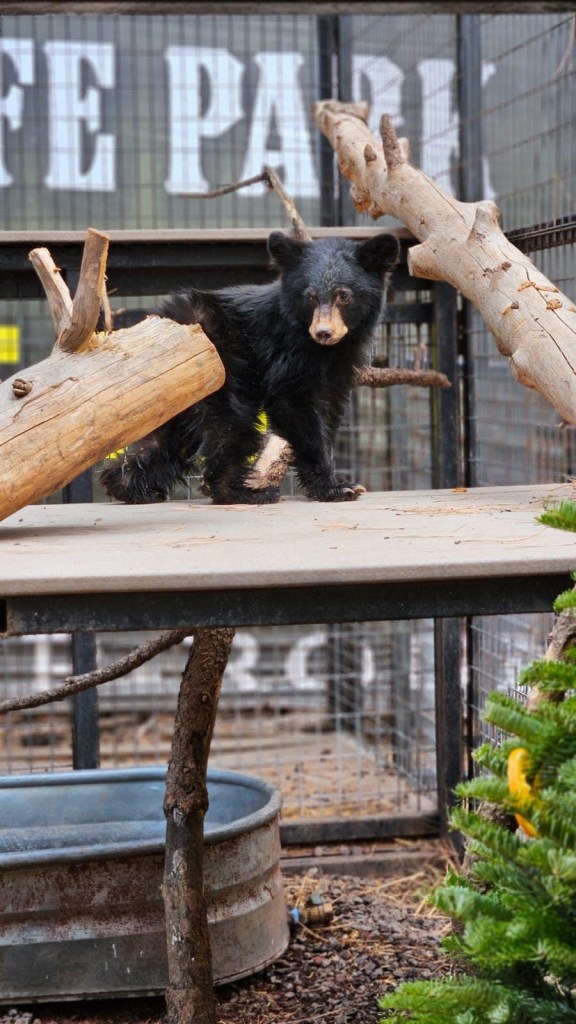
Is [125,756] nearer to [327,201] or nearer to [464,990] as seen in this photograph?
[327,201]

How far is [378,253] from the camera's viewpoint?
3.72 meters

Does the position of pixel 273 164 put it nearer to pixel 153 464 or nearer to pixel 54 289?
pixel 153 464

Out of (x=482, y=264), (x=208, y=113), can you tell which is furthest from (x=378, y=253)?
(x=208, y=113)

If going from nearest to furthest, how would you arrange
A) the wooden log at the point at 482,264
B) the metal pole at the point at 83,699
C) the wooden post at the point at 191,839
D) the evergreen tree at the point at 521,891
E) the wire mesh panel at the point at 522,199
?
the evergreen tree at the point at 521,891 → the wooden post at the point at 191,839 → the wooden log at the point at 482,264 → the metal pole at the point at 83,699 → the wire mesh panel at the point at 522,199

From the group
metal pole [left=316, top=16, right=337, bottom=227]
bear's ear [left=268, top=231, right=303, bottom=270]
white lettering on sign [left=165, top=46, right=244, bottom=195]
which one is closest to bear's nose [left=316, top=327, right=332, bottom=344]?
bear's ear [left=268, top=231, right=303, bottom=270]

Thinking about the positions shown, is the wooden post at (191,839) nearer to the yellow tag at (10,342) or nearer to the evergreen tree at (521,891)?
the evergreen tree at (521,891)

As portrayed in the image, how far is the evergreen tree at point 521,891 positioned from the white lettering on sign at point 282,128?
4.73 m

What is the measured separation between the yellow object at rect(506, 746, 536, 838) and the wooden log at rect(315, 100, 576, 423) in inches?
50.9

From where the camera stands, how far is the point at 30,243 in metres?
3.82

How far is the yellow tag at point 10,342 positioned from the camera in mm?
6070

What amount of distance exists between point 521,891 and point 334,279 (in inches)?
94.5

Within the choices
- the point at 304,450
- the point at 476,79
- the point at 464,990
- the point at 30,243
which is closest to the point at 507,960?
the point at 464,990

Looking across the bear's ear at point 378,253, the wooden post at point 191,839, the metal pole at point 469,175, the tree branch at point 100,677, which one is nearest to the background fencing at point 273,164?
the metal pole at point 469,175

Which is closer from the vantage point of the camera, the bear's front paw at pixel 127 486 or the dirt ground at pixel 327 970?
the dirt ground at pixel 327 970
